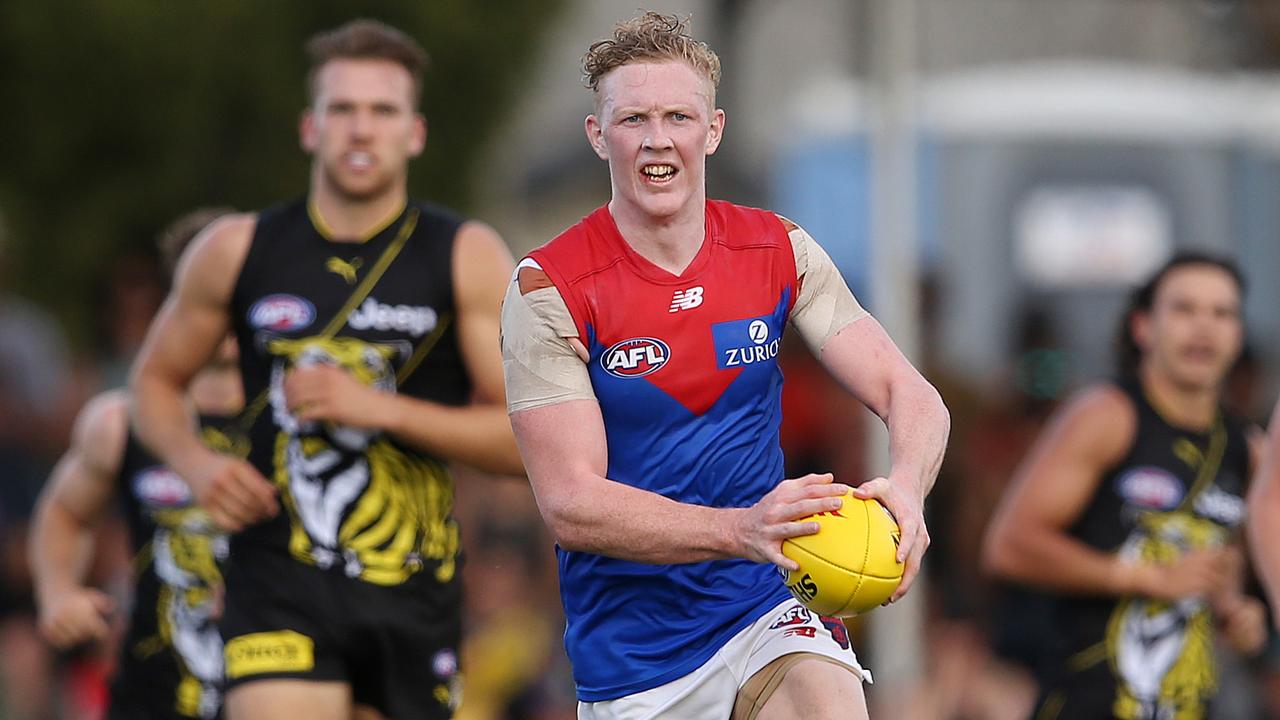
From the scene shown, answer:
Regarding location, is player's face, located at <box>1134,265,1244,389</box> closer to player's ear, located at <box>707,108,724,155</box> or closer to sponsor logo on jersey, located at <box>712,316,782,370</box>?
sponsor logo on jersey, located at <box>712,316,782,370</box>

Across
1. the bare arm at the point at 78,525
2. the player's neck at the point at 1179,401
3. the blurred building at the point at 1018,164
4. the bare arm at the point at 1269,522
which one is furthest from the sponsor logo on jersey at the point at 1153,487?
the blurred building at the point at 1018,164

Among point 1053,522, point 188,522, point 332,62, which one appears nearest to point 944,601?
point 1053,522

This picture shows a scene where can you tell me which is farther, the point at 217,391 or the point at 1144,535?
the point at 217,391

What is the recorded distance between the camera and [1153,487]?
25.4 feet

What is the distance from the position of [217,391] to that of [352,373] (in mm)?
1600

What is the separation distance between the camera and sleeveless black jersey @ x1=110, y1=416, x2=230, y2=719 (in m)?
7.89

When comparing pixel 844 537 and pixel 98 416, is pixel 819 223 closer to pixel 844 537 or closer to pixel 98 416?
pixel 98 416

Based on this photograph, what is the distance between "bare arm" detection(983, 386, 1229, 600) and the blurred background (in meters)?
1.47

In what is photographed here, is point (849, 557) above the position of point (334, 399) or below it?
below

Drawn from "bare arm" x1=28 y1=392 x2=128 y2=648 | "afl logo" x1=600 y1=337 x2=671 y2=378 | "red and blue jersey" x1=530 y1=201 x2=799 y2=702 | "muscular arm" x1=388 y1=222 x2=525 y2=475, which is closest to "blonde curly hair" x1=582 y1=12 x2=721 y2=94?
"red and blue jersey" x1=530 y1=201 x2=799 y2=702

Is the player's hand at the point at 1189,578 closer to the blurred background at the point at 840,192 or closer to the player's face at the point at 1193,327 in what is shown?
the player's face at the point at 1193,327

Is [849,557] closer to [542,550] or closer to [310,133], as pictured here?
[310,133]

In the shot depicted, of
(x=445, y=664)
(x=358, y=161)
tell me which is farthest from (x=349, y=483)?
(x=358, y=161)

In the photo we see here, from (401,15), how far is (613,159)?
8.57 meters
